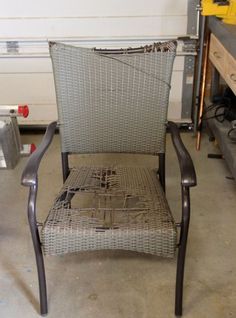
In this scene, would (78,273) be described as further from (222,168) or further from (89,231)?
(222,168)

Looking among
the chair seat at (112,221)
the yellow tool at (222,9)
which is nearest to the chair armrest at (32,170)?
the chair seat at (112,221)

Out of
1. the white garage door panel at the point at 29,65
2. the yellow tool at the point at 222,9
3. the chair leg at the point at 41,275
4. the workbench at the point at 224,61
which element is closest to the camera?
the chair leg at the point at 41,275

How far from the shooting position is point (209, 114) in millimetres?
2516

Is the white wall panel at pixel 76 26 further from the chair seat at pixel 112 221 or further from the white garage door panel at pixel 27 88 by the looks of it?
the chair seat at pixel 112 221

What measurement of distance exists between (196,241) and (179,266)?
0.47m

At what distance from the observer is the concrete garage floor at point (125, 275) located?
149cm

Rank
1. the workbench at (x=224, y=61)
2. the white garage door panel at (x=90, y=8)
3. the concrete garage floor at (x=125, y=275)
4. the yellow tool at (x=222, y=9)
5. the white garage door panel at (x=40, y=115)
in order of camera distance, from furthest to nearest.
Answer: the white garage door panel at (x=40, y=115), the white garage door panel at (x=90, y=8), the yellow tool at (x=222, y=9), the workbench at (x=224, y=61), the concrete garage floor at (x=125, y=275)

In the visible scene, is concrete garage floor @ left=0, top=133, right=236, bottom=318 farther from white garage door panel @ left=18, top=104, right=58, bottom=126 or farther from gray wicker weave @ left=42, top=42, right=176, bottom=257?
white garage door panel @ left=18, top=104, right=58, bottom=126

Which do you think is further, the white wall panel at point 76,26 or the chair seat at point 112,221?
the white wall panel at point 76,26

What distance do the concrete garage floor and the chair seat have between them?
300 mm

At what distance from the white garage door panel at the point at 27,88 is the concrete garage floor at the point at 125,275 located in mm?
894

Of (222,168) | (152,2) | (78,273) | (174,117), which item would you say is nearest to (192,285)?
(78,273)

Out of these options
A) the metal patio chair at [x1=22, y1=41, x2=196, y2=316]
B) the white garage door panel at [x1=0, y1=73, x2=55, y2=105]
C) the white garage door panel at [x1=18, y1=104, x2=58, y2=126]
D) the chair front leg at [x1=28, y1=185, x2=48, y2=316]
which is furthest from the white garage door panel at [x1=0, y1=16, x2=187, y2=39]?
the chair front leg at [x1=28, y1=185, x2=48, y2=316]

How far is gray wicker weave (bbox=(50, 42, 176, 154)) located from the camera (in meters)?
1.55
